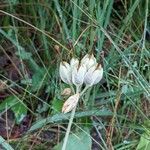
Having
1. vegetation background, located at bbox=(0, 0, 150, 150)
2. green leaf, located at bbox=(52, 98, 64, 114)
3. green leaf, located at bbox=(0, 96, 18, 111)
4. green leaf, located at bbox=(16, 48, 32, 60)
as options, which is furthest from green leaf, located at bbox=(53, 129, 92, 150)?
green leaf, located at bbox=(16, 48, 32, 60)

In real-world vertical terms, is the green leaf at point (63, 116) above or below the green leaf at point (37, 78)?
below

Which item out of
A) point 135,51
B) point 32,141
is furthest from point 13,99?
point 135,51

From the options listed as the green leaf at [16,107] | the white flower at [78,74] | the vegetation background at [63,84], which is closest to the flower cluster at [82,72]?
the white flower at [78,74]

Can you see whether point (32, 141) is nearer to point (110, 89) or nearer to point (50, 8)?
point (110, 89)

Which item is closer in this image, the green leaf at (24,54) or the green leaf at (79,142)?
the green leaf at (79,142)

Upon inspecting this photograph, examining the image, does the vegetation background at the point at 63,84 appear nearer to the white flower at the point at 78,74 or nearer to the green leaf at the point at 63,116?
the green leaf at the point at 63,116
